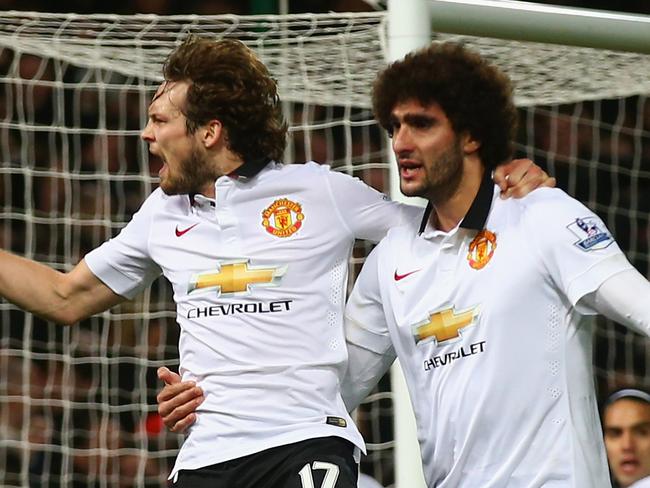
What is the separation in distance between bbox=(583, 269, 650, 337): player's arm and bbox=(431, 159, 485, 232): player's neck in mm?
397

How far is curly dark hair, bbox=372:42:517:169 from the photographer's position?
3.28 meters

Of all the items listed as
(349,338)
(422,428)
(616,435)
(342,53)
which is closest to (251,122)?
(349,338)

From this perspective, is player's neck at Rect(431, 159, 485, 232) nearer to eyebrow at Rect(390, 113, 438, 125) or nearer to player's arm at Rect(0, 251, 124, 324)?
eyebrow at Rect(390, 113, 438, 125)

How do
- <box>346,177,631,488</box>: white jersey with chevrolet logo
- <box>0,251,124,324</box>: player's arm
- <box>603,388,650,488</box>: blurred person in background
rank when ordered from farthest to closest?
<box>603,388,650,488</box>: blurred person in background → <box>0,251,124,324</box>: player's arm → <box>346,177,631,488</box>: white jersey with chevrolet logo

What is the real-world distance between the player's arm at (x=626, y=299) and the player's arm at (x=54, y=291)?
1317 mm

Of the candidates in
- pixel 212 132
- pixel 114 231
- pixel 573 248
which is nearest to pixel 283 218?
pixel 212 132

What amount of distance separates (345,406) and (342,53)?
1655 millimetres

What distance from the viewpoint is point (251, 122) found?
3.58 m

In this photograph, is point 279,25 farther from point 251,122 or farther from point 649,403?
point 649,403

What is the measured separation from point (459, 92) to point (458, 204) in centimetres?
26

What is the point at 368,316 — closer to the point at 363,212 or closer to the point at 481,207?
the point at 363,212

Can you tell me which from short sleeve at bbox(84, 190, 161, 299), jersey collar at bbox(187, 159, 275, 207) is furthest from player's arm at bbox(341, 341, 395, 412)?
short sleeve at bbox(84, 190, 161, 299)

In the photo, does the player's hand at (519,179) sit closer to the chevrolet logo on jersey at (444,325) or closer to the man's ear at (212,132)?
the chevrolet logo on jersey at (444,325)

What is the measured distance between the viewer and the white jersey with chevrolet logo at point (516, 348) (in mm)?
2963
